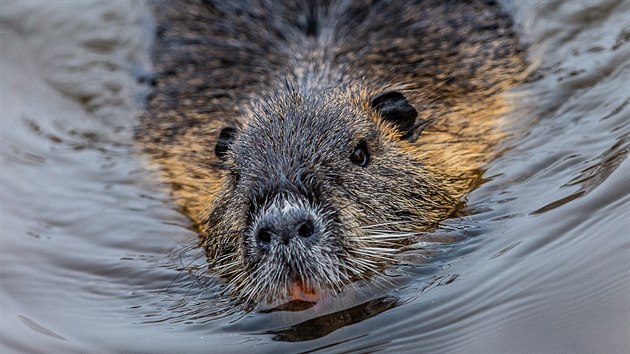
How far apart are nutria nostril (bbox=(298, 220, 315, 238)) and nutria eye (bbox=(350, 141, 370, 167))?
662 millimetres

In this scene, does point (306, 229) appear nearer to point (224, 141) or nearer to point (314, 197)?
point (314, 197)

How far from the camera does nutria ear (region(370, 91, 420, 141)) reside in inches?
205

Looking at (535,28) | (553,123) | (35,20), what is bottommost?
(553,123)

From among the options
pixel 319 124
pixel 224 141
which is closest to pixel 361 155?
pixel 319 124

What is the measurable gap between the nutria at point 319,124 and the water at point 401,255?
0.17m

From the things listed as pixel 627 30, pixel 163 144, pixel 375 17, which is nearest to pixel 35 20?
pixel 163 144

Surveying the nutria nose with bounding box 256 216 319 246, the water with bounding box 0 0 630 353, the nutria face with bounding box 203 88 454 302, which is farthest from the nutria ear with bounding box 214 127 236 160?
the nutria nose with bounding box 256 216 319 246

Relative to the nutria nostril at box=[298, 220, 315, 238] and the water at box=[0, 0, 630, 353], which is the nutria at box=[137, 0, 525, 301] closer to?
the nutria nostril at box=[298, 220, 315, 238]

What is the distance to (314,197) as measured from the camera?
4.27 meters

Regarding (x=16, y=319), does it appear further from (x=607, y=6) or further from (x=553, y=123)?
(x=607, y=6)

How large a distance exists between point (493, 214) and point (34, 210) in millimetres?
2719

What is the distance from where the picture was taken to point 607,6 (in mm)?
7086

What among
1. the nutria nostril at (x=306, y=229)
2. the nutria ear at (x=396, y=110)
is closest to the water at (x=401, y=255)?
the nutria nostril at (x=306, y=229)

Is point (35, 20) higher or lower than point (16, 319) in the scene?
higher
